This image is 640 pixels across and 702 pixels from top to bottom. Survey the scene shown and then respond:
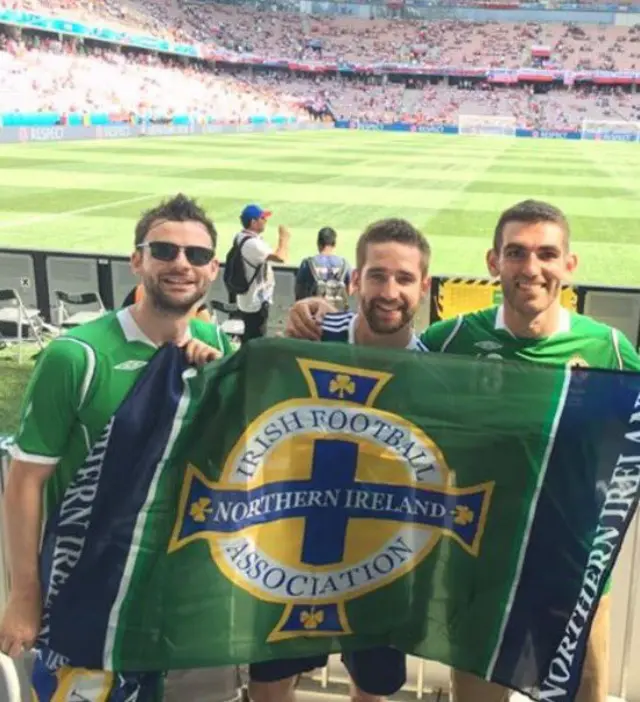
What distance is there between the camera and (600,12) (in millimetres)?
94938

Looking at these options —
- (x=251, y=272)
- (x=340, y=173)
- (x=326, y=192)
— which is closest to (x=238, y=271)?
(x=251, y=272)

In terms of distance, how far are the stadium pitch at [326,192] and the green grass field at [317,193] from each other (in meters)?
0.04

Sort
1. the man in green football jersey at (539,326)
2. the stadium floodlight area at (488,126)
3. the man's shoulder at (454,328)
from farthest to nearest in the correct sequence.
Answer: the stadium floodlight area at (488,126), the man's shoulder at (454,328), the man in green football jersey at (539,326)

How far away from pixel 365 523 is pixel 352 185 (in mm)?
22132

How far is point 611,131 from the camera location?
6288 cm

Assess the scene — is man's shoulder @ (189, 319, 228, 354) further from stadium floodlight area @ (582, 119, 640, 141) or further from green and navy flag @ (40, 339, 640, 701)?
stadium floodlight area @ (582, 119, 640, 141)

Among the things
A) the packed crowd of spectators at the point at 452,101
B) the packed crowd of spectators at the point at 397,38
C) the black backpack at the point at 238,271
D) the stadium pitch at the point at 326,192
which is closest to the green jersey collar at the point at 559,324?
the black backpack at the point at 238,271

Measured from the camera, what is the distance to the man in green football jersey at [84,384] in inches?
95.0

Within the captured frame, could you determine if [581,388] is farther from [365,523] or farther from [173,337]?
[173,337]

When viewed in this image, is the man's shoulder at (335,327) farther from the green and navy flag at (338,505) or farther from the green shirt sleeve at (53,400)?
the green shirt sleeve at (53,400)

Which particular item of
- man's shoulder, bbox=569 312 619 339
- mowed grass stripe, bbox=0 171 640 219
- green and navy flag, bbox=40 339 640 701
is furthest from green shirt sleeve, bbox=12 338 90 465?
mowed grass stripe, bbox=0 171 640 219

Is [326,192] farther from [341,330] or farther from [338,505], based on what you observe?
[338,505]

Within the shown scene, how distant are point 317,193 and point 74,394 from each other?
2035 centimetres

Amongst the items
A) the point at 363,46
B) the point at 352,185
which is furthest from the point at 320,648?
the point at 363,46
